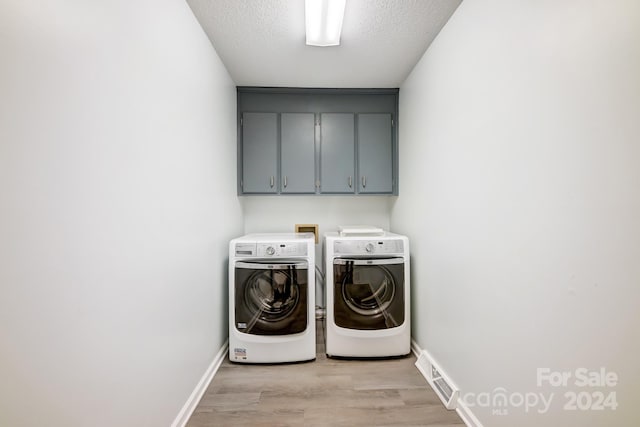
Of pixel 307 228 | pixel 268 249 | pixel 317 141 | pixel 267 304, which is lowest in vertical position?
pixel 267 304

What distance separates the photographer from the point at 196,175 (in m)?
1.73

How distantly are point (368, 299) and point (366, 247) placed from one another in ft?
1.39

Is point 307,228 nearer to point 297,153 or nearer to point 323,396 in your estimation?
point 297,153

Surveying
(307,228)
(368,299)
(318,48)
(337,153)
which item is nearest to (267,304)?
(368,299)

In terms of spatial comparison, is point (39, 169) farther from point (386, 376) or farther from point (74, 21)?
point (386, 376)

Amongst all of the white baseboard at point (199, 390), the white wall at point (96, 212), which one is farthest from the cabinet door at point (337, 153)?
the white baseboard at point (199, 390)

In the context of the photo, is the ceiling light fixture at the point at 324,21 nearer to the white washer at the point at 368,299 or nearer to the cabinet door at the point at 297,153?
the cabinet door at the point at 297,153

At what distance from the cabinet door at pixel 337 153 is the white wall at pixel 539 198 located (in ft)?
3.54

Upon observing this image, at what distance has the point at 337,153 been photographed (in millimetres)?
2814

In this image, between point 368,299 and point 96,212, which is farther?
point 368,299

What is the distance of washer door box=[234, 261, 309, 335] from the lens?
2.11 metres

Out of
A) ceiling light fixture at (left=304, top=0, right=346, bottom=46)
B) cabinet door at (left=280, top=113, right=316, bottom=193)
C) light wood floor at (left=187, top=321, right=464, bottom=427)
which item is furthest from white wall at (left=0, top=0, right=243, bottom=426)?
cabinet door at (left=280, top=113, right=316, bottom=193)

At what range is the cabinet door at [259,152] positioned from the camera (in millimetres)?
2734

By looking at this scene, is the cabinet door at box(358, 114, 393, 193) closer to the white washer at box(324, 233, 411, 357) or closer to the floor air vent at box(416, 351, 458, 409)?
the white washer at box(324, 233, 411, 357)
